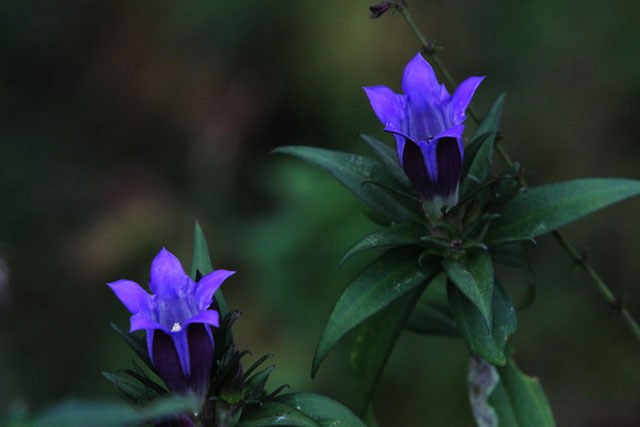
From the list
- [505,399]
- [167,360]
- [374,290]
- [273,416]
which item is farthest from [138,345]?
[505,399]

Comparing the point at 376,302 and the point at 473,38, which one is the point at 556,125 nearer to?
the point at 473,38

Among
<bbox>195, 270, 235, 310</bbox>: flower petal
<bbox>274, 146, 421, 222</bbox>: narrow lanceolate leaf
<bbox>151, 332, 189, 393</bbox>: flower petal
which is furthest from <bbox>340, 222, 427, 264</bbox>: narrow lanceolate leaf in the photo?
<bbox>151, 332, 189, 393</bbox>: flower petal

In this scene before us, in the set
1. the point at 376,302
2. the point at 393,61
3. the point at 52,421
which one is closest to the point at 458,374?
the point at 393,61

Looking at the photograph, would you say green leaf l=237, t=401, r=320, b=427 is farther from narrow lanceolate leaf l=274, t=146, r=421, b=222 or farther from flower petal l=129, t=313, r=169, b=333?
narrow lanceolate leaf l=274, t=146, r=421, b=222

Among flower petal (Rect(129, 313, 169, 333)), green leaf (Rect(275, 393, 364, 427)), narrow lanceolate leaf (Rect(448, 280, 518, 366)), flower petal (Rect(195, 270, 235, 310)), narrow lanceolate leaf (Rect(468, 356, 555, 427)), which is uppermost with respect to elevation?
flower petal (Rect(129, 313, 169, 333))

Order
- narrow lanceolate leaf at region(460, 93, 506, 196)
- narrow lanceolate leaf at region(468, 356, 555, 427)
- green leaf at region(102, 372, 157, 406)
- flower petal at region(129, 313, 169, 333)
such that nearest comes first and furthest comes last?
flower petal at region(129, 313, 169, 333) → green leaf at region(102, 372, 157, 406) → narrow lanceolate leaf at region(460, 93, 506, 196) → narrow lanceolate leaf at region(468, 356, 555, 427)

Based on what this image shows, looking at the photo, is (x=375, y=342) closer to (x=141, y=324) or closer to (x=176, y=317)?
(x=176, y=317)
